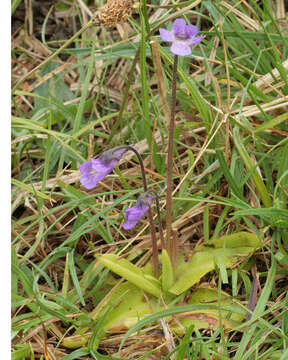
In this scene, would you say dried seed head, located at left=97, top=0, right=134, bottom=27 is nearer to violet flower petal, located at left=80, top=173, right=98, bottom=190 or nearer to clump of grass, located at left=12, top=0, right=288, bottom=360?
clump of grass, located at left=12, top=0, right=288, bottom=360

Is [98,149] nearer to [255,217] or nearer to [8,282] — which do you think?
[255,217]

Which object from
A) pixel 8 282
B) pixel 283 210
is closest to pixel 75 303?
pixel 8 282

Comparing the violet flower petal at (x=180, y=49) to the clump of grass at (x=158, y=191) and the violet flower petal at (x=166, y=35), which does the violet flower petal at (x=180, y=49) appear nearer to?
the violet flower petal at (x=166, y=35)

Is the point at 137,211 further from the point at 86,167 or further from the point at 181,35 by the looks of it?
the point at 181,35

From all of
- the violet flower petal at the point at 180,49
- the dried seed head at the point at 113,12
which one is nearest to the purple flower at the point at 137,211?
the violet flower petal at the point at 180,49

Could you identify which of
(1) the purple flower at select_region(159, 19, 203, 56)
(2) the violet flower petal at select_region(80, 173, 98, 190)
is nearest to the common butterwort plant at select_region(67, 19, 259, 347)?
(2) the violet flower petal at select_region(80, 173, 98, 190)
